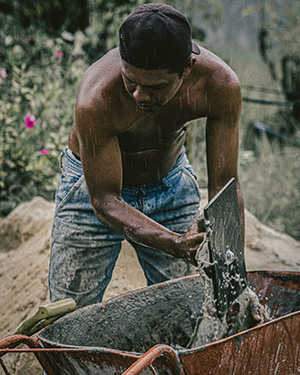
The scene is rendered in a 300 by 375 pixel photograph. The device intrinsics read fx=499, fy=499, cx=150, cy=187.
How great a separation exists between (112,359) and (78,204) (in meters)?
0.96

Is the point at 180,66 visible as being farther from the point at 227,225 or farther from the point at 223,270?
the point at 223,270

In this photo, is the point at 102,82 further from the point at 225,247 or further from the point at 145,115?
the point at 225,247

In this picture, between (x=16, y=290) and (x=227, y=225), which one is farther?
(x=16, y=290)

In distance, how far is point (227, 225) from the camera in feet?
6.25

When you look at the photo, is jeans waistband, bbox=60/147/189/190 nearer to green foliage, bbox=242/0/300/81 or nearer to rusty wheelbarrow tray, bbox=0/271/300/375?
rusty wheelbarrow tray, bbox=0/271/300/375

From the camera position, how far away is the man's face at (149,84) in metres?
1.83

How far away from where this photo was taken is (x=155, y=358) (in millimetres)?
1431

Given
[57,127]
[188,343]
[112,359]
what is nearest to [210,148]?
[188,343]

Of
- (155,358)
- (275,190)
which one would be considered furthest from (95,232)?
(275,190)

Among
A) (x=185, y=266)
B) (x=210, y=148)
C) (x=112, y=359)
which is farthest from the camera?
(x=185, y=266)

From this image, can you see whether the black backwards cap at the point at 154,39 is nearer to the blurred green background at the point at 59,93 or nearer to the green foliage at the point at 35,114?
the blurred green background at the point at 59,93

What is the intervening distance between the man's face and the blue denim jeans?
0.59 m

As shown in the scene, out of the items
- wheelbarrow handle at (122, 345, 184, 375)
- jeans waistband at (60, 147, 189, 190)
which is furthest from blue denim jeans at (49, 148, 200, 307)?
wheelbarrow handle at (122, 345, 184, 375)

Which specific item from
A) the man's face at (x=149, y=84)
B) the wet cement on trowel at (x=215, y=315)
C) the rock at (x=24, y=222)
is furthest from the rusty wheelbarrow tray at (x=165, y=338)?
the rock at (x=24, y=222)
